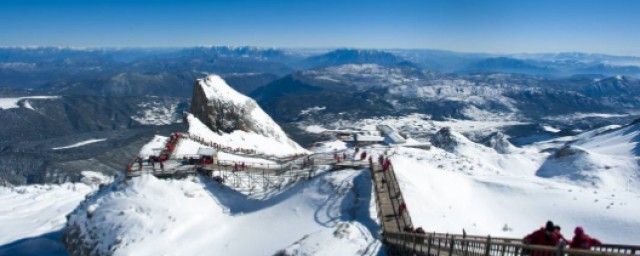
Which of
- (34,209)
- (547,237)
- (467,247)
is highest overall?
(547,237)

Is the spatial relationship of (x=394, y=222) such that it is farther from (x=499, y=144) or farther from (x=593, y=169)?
(x=499, y=144)

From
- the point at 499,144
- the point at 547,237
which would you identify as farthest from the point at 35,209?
the point at 499,144

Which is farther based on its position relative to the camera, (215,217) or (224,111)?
(224,111)

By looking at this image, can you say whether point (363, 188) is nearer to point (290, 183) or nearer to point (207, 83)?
point (290, 183)

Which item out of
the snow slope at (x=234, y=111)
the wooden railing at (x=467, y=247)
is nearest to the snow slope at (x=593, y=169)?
the wooden railing at (x=467, y=247)

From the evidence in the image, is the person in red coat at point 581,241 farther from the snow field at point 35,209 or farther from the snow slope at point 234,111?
the snow slope at point 234,111

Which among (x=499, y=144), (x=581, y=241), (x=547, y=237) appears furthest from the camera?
(x=499, y=144)

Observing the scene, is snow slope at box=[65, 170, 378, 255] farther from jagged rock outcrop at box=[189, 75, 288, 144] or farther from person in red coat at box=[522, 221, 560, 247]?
jagged rock outcrop at box=[189, 75, 288, 144]

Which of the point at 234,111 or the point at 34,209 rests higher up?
the point at 234,111

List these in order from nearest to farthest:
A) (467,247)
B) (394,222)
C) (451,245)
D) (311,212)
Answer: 1. (467,247)
2. (451,245)
3. (394,222)
4. (311,212)
